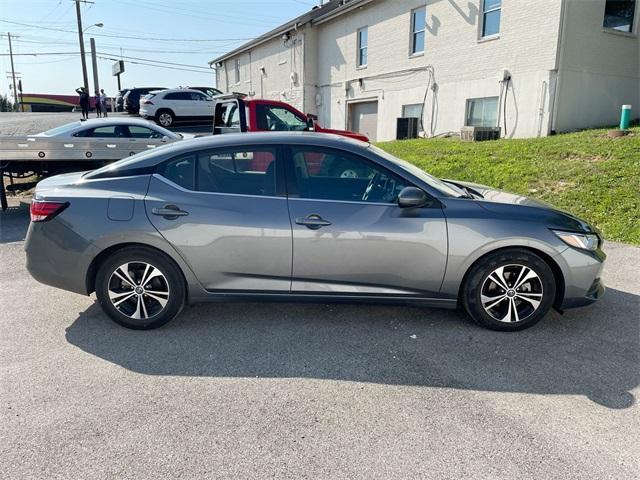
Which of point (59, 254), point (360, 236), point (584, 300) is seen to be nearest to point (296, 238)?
point (360, 236)

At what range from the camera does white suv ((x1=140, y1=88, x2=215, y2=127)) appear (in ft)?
67.5

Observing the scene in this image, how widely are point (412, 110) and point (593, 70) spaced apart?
6.16m

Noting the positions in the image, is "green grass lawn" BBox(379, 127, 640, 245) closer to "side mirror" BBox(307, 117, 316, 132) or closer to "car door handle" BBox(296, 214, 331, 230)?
"side mirror" BBox(307, 117, 316, 132)

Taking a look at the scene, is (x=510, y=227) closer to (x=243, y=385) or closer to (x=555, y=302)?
(x=555, y=302)

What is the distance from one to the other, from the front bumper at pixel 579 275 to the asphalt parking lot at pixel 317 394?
0.29 metres

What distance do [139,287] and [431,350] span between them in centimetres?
236

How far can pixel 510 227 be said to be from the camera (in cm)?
354

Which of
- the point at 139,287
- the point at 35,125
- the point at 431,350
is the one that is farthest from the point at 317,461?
the point at 35,125

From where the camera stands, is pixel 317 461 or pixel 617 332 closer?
pixel 317 461

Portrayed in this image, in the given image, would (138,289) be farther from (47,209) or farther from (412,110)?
(412,110)

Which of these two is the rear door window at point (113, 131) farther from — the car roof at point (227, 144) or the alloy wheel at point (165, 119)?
the alloy wheel at point (165, 119)

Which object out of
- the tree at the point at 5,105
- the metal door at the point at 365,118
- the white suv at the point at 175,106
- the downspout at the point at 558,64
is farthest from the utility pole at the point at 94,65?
the tree at the point at 5,105

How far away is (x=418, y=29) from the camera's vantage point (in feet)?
55.4

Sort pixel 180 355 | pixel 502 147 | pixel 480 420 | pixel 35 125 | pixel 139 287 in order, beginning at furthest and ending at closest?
pixel 35 125 → pixel 502 147 → pixel 139 287 → pixel 180 355 → pixel 480 420
